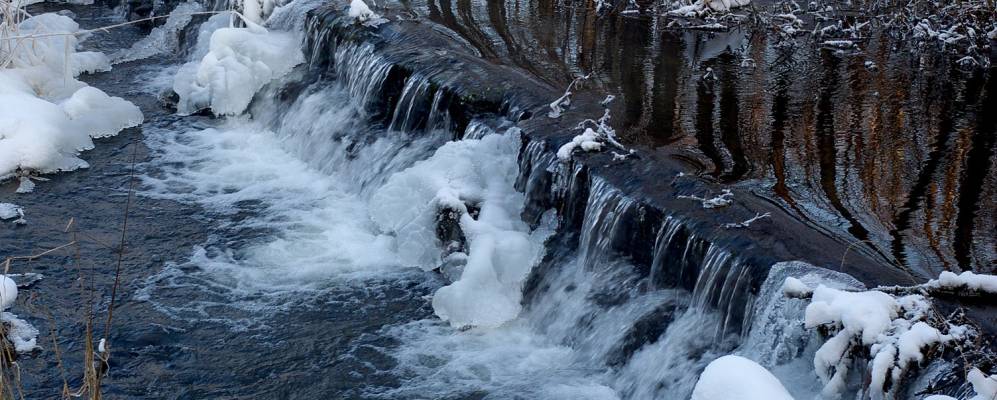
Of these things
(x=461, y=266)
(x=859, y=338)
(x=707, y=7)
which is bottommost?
(x=461, y=266)

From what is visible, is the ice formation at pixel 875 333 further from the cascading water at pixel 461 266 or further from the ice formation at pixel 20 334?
the ice formation at pixel 20 334

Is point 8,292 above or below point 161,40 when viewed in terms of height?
below

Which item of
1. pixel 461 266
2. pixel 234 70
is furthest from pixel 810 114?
pixel 234 70

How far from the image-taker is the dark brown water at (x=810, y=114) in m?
5.92

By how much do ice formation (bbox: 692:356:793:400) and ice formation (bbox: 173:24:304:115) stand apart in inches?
320

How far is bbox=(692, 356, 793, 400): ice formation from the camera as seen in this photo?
3.32 m

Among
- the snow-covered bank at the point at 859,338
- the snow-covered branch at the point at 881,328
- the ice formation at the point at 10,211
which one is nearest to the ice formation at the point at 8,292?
the ice formation at the point at 10,211

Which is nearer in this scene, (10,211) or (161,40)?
(10,211)

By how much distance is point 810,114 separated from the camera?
762 centimetres

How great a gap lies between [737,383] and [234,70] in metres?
8.39

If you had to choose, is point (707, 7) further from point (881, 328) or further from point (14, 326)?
point (14, 326)

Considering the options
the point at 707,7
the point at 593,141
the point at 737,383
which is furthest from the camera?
the point at 707,7

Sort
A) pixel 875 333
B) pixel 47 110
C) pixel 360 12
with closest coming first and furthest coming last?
pixel 875 333, pixel 47 110, pixel 360 12

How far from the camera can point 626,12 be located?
11.0 metres
